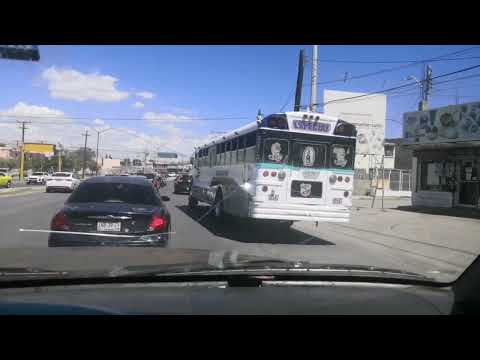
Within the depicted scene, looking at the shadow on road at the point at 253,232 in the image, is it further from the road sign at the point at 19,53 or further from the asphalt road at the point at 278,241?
the road sign at the point at 19,53

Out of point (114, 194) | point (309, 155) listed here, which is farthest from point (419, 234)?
point (114, 194)

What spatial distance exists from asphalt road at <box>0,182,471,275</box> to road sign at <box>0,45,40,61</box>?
3308 millimetres

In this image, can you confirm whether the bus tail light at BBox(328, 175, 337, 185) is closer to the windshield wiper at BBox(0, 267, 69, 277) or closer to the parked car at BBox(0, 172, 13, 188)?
the windshield wiper at BBox(0, 267, 69, 277)

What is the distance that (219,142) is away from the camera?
17.3 m

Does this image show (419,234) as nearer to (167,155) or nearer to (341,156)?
(341,156)

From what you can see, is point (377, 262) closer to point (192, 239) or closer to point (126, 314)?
point (192, 239)

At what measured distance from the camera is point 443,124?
20688 mm

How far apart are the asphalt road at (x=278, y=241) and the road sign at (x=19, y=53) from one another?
3.31 m

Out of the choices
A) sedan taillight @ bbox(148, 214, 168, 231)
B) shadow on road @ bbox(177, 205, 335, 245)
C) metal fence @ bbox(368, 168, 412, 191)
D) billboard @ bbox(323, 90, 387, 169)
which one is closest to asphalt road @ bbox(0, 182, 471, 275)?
shadow on road @ bbox(177, 205, 335, 245)

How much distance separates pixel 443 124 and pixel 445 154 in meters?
1.88

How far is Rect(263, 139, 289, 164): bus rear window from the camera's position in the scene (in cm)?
1205

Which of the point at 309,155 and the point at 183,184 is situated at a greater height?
the point at 309,155
